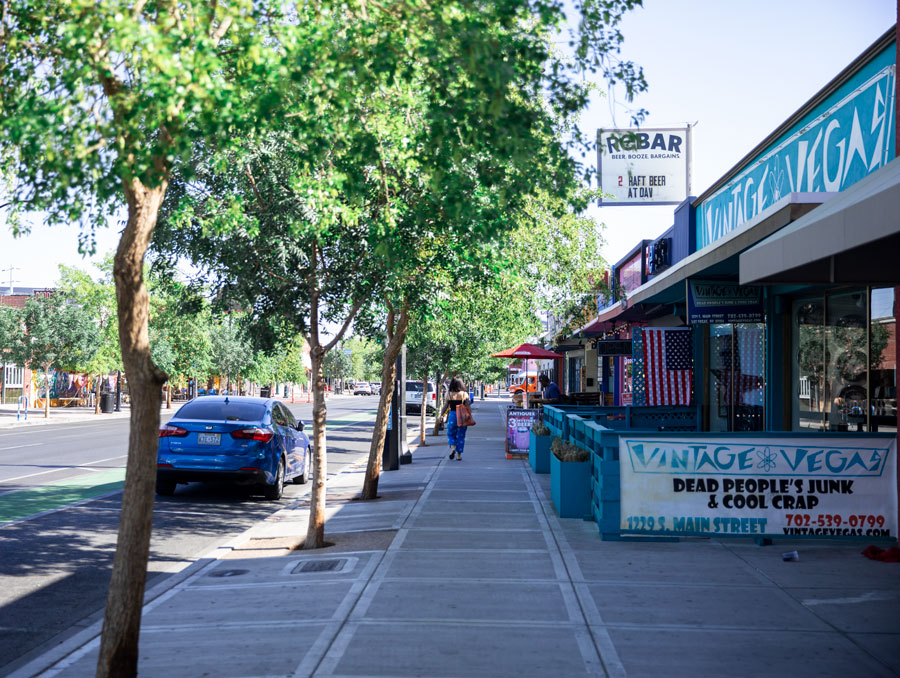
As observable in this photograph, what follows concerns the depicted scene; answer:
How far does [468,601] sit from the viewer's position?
6691 millimetres

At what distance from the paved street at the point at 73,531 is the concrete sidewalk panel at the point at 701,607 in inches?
154

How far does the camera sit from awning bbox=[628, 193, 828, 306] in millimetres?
8039

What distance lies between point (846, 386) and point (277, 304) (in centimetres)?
640

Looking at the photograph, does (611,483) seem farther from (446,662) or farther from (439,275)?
(446,662)

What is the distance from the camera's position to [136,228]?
16.6ft

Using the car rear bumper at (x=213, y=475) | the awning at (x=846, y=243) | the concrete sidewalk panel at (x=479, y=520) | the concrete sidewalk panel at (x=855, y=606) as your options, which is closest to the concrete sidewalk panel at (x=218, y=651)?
the concrete sidewalk panel at (x=855, y=606)

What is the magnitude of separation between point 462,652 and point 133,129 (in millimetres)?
3435

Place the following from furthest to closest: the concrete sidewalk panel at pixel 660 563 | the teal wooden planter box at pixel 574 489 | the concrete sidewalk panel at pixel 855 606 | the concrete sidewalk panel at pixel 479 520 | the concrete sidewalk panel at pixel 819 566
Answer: the teal wooden planter box at pixel 574 489 → the concrete sidewalk panel at pixel 479 520 → the concrete sidewalk panel at pixel 660 563 → the concrete sidewalk panel at pixel 819 566 → the concrete sidewalk panel at pixel 855 606

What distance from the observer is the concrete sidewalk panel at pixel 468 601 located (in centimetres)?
627

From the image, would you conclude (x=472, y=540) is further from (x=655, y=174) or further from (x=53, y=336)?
(x=53, y=336)

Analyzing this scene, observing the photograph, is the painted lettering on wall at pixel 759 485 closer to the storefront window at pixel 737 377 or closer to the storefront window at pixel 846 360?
the storefront window at pixel 846 360

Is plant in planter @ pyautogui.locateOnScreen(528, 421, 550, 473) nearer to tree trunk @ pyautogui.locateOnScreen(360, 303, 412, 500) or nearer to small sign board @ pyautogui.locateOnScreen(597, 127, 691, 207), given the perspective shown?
tree trunk @ pyautogui.locateOnScreen(360, 303, 412, 500)

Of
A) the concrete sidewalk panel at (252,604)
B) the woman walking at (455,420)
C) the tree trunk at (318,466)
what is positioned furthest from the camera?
the woman walking at (455,420)

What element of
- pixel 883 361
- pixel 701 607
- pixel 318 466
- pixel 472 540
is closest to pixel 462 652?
pixel 701 607
